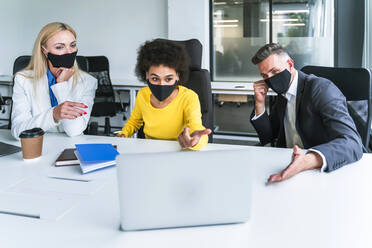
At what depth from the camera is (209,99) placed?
2127 millimetres

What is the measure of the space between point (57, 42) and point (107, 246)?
147cm

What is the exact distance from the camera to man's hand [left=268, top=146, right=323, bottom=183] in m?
1.14

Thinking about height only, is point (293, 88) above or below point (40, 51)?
below

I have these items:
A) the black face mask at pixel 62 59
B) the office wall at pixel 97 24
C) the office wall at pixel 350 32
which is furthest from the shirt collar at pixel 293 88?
the office wall at pixel 97 24

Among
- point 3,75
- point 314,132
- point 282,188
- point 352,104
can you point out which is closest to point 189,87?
point 314,132

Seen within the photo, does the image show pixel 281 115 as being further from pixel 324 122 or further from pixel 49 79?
pixel 49 79

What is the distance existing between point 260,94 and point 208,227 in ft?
3.77

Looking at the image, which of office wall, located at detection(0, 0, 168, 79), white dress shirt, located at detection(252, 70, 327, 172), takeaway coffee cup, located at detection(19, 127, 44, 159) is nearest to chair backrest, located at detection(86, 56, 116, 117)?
office wall, located at detection(0, 0, 168, 79)

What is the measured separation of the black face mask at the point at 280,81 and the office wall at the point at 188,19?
130 inches

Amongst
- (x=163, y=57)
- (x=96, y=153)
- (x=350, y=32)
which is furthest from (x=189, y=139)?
(x=350, y=32)

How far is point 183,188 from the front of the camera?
2.72ft

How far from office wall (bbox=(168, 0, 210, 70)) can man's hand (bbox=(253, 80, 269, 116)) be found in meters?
3.18

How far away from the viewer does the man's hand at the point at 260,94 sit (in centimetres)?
186

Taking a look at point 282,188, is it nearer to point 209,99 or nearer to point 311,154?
point 311,154
